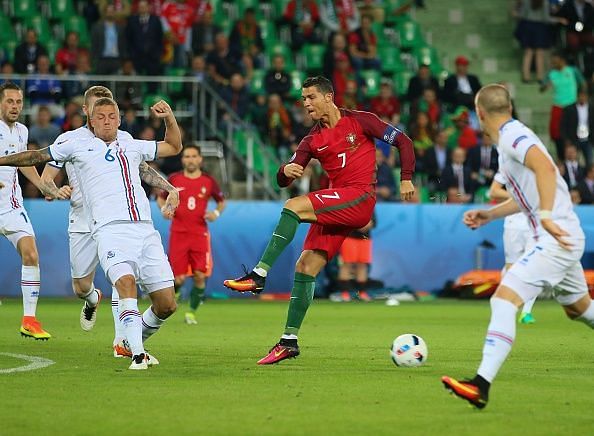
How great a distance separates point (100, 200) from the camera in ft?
32.7

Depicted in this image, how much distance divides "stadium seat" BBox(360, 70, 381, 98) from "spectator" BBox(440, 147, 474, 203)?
371cm

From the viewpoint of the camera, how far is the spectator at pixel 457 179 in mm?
22406

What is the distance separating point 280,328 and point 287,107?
938 cm

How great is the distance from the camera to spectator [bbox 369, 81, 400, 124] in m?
24.0

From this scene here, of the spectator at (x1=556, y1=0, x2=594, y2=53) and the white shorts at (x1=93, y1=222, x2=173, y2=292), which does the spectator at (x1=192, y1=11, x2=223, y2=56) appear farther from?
the white shorts at (x1=93, y1=222, x2=173, y2=292)

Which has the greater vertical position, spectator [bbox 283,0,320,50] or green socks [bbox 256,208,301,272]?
spectator [bbox 283,0,320,50]

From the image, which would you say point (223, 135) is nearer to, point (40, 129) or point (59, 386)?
point (40, 129)

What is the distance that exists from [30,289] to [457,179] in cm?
1127

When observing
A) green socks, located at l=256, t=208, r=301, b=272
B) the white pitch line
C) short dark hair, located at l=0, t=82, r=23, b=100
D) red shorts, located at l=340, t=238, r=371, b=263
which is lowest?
red shorts, located at l=340, t=238, r=371, b=263

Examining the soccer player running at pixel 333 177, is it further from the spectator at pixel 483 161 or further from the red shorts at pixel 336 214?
the spectator at pixel 483 161

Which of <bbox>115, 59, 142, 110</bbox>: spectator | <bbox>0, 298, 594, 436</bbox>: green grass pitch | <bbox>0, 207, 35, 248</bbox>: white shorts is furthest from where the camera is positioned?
<bbox>115, 59, 142, 110</bbox>: spectator

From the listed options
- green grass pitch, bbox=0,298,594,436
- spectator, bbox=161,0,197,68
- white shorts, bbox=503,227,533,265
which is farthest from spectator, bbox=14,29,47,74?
white shorts, bbox=503,227,533,265

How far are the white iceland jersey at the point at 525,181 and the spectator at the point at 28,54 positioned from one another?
15920 millimetres

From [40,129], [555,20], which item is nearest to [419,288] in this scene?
[40,129]
